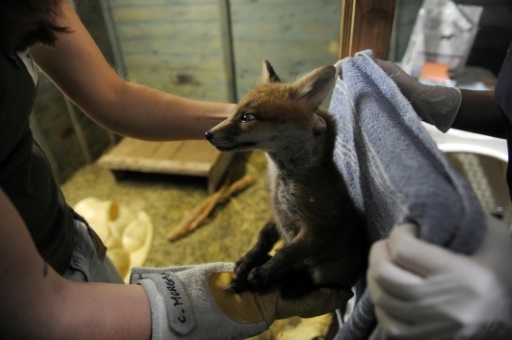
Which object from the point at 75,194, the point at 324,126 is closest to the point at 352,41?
the point at 324,126

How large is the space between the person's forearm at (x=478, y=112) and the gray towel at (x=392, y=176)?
371 mm

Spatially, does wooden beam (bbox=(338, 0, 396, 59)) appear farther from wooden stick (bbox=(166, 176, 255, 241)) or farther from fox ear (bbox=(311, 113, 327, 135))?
wooden stick (bbox=(166, 176, 255, 241))

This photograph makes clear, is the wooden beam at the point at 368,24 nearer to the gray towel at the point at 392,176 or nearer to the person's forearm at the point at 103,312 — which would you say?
the gray towel at the point at 392,176

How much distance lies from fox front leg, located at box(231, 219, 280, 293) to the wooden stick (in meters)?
1.41

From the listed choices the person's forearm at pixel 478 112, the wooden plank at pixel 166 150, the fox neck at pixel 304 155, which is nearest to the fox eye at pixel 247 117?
the fox neck at pixel 304 155

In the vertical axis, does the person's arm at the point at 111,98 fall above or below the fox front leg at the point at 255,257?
above

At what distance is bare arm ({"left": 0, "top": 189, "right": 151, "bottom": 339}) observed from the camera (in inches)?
20.3

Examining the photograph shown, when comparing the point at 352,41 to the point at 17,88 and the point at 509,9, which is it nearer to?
the point at 17,88

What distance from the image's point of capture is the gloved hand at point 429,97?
965mm

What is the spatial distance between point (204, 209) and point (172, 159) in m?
0.47

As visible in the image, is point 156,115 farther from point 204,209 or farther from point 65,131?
point 65,131

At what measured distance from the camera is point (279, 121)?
95cm

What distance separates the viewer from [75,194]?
2.80 m

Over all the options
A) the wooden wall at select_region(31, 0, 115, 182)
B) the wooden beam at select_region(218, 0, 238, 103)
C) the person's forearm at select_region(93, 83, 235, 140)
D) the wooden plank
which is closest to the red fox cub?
the person's forearm at select_region(93, 83, 235, 140)
